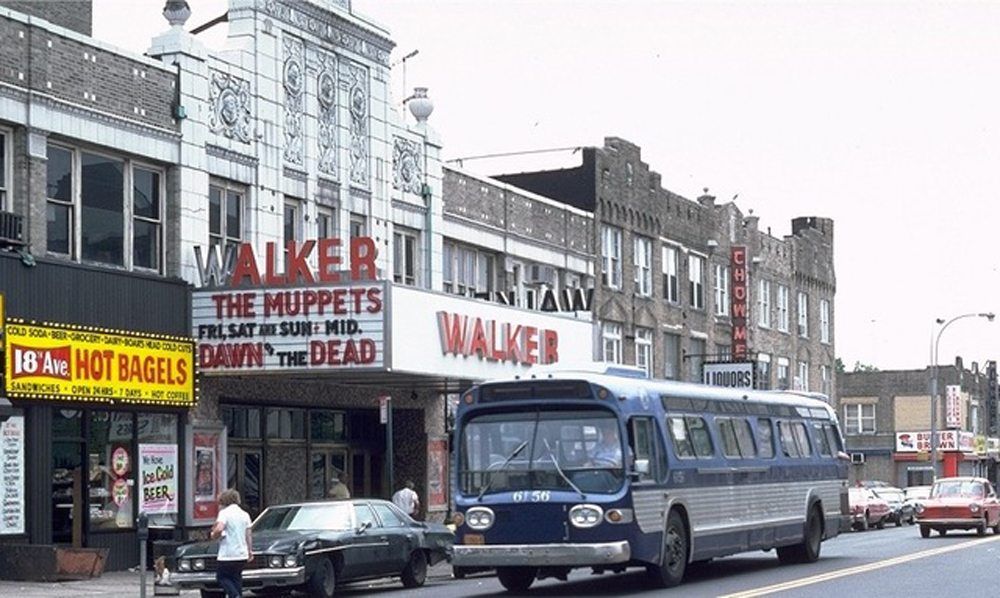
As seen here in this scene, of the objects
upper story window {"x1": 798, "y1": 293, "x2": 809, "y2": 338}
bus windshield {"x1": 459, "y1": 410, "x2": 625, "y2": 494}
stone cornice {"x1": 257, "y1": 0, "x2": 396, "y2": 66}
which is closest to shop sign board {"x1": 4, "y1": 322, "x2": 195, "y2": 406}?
stone cornice {"x1": 257, "y1": 0, "x2": 396, "y2": 66}

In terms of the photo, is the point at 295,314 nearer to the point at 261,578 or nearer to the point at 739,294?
the point at 261,578

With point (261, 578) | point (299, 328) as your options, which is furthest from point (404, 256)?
point (261, 578)

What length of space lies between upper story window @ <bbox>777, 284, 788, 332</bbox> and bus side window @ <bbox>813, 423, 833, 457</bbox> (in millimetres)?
33526

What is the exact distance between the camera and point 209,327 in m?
32.4

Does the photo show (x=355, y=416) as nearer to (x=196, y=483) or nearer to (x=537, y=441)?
(x=196, y=483)

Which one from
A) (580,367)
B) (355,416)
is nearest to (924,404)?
(355,416)

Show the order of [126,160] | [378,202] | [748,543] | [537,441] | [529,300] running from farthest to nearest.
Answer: [529,300]
[378,202]
[126,160]
[748,543]
[537,441]

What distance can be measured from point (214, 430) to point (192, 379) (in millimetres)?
1355

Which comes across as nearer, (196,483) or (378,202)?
(196,483)

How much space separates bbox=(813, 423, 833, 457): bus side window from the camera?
1243 inches

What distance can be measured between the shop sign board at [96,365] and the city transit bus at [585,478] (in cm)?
811

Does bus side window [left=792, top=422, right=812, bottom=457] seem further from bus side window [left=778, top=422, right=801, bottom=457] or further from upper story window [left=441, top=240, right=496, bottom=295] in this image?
upper story window [left=441, top=240, right=496, bottom=295]

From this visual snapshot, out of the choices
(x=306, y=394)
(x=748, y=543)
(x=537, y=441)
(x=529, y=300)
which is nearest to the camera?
(x=537, y=441)

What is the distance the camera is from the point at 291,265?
32.0 m
